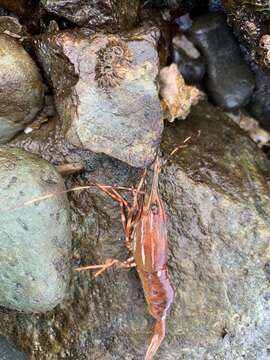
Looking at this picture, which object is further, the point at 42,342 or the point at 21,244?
the point at 42,342

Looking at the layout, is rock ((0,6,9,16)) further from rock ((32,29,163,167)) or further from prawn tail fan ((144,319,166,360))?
prawn tail fan ((144,319,166,360))

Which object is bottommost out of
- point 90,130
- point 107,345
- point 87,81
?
point 107,345

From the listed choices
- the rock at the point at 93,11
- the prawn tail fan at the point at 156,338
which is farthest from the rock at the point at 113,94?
the prawn tail fan at the point at 156,338

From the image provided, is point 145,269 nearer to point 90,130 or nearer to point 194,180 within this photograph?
point 194,180

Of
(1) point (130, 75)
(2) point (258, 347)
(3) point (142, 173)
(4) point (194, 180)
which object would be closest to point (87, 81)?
(1) point (130, 75)

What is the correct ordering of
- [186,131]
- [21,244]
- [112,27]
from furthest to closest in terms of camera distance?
[186,131] → [112,27] → [21,244]

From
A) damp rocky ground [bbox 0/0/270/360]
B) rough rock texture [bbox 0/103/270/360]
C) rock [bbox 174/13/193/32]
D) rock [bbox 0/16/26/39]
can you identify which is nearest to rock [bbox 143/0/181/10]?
damp rocky ground [bbox 0/0/270/360]
